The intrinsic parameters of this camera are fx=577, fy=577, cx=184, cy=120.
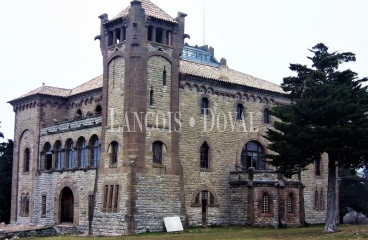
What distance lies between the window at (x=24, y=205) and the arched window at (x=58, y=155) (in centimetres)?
452

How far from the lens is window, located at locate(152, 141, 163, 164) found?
37.2m

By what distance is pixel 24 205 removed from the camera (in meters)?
46.5

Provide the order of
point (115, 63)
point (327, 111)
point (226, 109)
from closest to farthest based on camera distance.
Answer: point (327, 111) → point (115, 63) → point (226, 109)

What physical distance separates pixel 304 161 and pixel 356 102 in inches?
182

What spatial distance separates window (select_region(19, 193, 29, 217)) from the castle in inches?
3.2

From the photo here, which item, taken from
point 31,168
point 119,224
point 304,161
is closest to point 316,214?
point 304,161

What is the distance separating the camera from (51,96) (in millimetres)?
46969

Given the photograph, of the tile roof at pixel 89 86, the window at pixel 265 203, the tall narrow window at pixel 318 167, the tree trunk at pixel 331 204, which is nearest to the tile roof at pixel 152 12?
the tile roof at pixel 89 86

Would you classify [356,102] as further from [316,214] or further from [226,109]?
[316,214]

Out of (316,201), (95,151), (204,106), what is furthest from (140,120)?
(316,201)

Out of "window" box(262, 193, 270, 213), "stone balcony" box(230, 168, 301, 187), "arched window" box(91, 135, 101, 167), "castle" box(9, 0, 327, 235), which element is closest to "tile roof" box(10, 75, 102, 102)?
"castle" box(9, 0, 327, 235)

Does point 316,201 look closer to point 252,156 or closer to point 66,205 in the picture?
point 252,156

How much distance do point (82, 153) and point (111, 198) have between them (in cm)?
645

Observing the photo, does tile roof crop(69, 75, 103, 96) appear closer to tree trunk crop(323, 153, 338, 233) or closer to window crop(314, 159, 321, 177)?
tree trunk crop(323, 153, 338, 233)
